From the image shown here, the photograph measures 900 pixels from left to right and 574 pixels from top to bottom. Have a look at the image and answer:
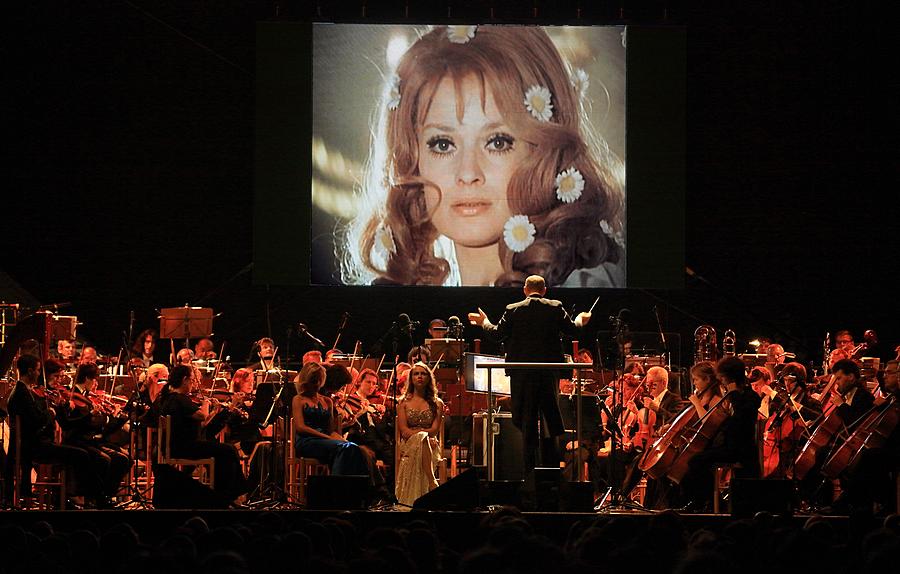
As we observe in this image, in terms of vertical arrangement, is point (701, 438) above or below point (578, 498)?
above

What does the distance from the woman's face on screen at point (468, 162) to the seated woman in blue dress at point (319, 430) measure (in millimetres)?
5268

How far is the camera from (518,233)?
1352 cm

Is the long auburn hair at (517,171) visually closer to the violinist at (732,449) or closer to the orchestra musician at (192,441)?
the orchestra musician at (192,441)

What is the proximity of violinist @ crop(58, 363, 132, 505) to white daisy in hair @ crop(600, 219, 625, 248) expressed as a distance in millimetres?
6458

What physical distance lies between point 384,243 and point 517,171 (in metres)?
1.69

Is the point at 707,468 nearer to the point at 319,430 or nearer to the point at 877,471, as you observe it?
the point at 877,471

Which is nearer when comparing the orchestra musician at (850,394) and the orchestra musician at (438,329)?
the orchestra musician at (850,394)

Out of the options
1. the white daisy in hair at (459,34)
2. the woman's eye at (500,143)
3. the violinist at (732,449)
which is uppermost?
the white daisy in hair at (459,34)

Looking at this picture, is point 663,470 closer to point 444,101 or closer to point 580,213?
point 580,213

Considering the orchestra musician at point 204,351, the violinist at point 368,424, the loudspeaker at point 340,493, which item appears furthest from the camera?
the orchestra musician at point 204,351

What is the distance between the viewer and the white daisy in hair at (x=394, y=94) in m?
13.5

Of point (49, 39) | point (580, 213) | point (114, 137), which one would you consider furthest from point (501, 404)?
point (49, 39)

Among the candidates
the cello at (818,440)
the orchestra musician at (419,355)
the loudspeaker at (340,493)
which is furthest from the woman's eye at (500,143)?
the loudspeaker at (340,493)

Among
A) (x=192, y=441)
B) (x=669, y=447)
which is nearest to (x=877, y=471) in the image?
(x=669, y=447)
